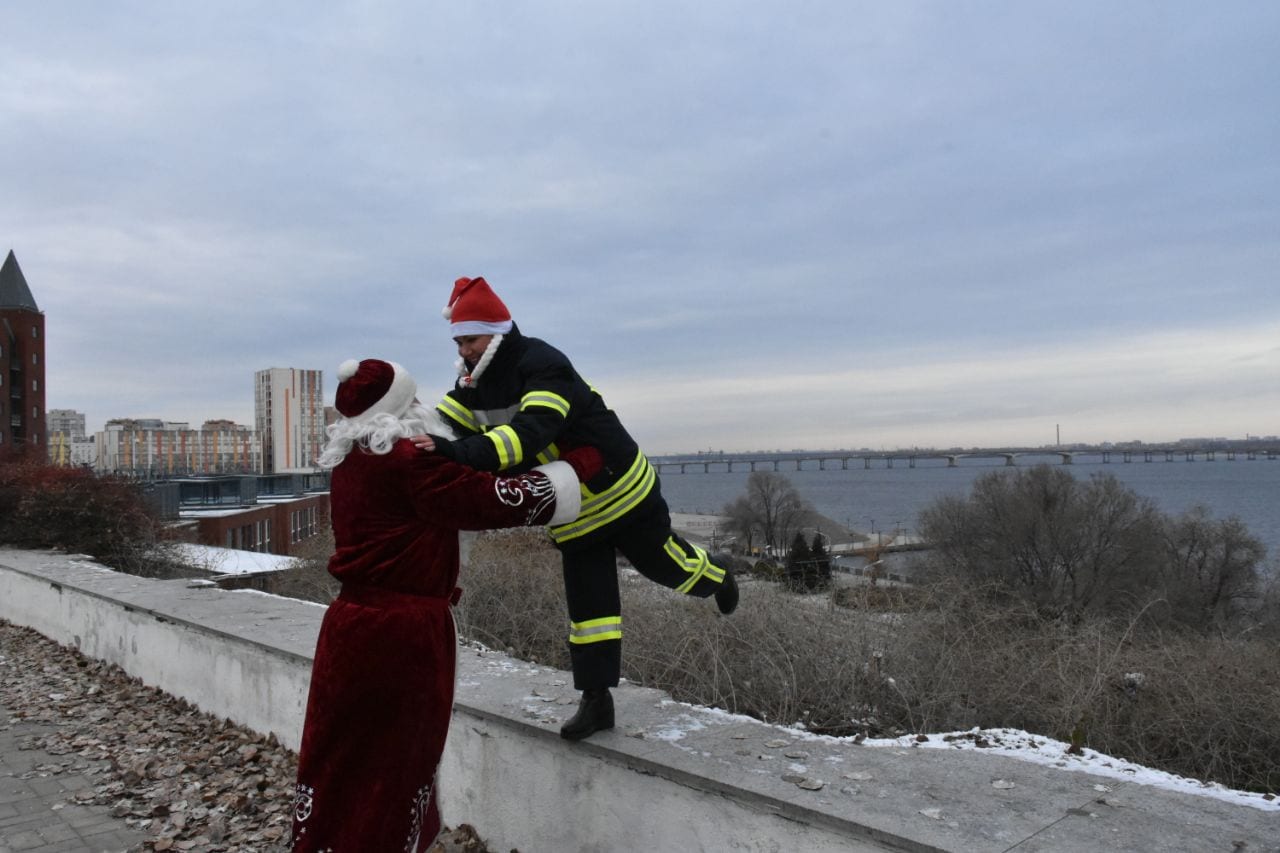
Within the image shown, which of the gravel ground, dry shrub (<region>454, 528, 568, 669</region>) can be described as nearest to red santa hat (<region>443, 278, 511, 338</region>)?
the gravel ground

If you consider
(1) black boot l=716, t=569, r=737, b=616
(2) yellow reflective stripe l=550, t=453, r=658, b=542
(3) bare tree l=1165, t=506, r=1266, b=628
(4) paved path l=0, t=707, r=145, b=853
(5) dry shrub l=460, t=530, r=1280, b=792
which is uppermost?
(2) yellow reflective stripe l=550, t=453, r=658, b=542

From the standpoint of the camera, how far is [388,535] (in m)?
2.57

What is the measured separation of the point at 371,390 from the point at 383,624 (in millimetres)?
664

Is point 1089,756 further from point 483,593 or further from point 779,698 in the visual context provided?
point 483,593

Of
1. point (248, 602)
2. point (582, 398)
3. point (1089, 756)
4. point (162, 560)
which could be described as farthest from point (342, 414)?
point (162, 560)

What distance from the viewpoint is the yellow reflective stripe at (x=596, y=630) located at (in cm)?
323

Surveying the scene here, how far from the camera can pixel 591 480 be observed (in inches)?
122

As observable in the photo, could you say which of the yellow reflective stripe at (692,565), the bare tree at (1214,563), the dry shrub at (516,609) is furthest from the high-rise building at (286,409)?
the yellow reflective stripe at (692,565)

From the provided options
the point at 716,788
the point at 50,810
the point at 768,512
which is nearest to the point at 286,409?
the point at 768,512

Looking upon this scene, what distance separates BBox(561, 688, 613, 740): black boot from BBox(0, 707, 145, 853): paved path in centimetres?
202

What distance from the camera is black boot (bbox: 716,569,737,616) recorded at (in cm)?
358

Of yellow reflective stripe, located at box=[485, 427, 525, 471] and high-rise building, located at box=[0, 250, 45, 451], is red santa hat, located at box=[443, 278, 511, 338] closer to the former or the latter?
yellow reflective stripe, located at box=[485, 427, 525, 471]

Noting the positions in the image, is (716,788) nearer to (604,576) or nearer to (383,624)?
(604,576)

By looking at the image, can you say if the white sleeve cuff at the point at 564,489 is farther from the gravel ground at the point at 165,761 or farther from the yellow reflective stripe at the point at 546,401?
the gravel ground at the point at 165,761
